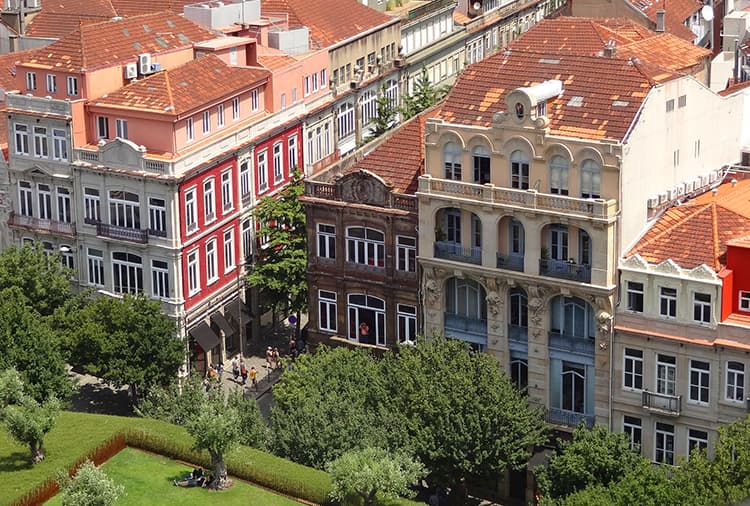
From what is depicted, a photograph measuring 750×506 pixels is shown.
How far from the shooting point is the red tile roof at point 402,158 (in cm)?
10244

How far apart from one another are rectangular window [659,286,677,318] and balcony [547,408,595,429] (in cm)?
826

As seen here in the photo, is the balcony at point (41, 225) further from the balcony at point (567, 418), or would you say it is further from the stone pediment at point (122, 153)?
the balcony at point (567, 418)

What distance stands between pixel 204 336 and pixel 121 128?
615 inches

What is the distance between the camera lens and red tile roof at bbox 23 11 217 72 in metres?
116

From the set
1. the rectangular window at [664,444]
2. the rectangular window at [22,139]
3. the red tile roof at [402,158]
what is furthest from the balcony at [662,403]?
the rectangular window at [22,139]

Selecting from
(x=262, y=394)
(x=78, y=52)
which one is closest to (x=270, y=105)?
(x=78, y=52)

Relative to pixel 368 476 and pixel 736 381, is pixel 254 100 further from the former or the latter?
pixel 736 381

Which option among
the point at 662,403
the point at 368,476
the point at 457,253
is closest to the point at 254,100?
the point at 457,253

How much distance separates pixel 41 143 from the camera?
116m

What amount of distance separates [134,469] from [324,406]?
11170 millimetres

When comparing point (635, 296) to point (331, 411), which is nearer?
point (331, 411)

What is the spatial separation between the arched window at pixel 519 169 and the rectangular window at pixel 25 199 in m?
39.4

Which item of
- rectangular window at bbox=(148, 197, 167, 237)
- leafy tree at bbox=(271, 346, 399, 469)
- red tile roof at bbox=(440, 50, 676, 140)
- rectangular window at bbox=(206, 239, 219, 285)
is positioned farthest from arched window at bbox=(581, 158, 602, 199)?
rectangular window at bbox=(206, 239, 219, 285)

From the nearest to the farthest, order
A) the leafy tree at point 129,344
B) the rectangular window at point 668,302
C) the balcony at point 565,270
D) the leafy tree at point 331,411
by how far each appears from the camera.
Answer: the leafy tree at point 331,411
the rectangular window at point 668,302
the balcony at point 565,270
the leafy tree at point 129,344
